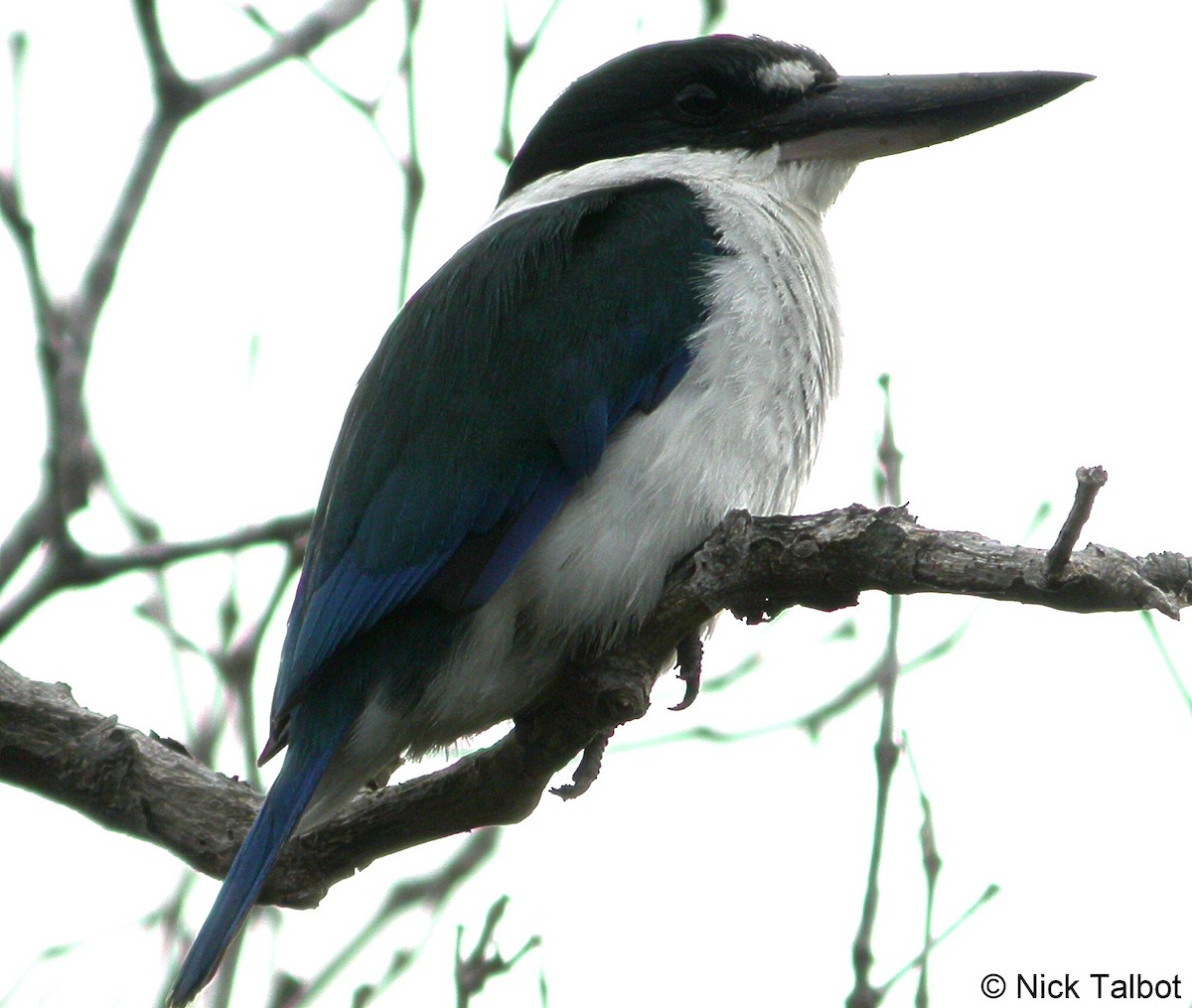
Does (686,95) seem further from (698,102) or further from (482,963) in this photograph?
(482,963)

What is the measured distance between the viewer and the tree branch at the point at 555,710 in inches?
102

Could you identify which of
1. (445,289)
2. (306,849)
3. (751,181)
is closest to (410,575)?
(306,849)

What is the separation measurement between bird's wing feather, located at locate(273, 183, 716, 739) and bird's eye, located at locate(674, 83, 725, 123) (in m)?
0.53

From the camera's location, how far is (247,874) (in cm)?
293

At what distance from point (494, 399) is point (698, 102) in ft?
4.30

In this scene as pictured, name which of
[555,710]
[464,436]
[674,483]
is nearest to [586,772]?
[555,710]

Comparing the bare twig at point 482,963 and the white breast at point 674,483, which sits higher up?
the white breast at point 674,483

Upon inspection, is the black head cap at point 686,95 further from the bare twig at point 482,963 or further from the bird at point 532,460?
the bare twig at point 482,963

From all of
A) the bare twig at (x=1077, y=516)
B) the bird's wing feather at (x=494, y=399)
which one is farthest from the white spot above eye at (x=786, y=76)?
the bare twig at (x=1077, y=516)

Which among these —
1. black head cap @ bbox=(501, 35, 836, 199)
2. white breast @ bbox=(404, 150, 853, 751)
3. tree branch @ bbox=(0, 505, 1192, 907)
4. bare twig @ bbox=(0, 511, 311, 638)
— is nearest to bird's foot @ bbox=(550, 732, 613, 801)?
tree branch @ bbox=(0, 505, 1192, 907)

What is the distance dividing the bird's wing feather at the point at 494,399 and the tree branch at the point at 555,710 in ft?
0.87

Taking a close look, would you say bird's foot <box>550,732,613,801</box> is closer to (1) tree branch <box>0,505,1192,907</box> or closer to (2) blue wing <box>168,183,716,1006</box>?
(1) tree branch <box>0,505,1192,907</box>

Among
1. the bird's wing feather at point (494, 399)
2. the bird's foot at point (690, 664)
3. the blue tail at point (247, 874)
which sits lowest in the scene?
the blue tail at point (247, 874)

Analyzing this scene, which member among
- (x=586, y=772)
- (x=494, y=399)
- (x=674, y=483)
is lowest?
(x=586, y=772)
